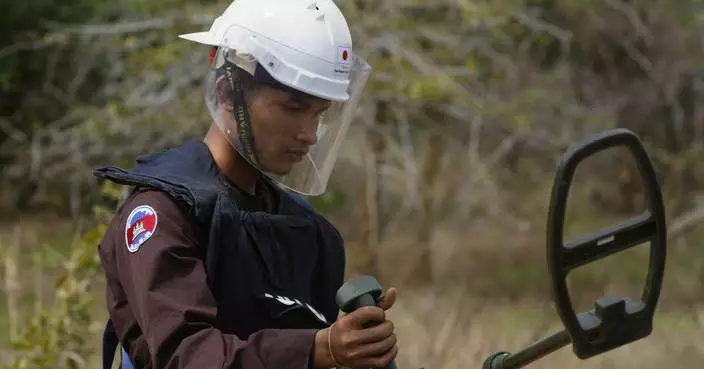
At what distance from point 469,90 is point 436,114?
591 millimetres

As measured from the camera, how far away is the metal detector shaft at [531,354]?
1.82 meters

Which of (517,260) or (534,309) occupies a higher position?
(534,309)

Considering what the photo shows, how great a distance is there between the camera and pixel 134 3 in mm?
8570

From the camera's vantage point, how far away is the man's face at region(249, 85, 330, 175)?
2.60 meters

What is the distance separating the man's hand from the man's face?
67cm

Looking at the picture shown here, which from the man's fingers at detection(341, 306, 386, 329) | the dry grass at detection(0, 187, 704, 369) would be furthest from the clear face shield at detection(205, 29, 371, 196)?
the dry grass at detection(0, 187, 704, 369)

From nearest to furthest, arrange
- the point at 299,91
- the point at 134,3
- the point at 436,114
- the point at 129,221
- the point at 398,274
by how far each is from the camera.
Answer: the point at 129,221, the point at 299,91, the point at 134,3, the point at 436,114, the point at 398,274

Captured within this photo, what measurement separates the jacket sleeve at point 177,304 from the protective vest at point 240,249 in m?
0.05

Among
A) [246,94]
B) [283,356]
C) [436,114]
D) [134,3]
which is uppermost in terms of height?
[246,94]

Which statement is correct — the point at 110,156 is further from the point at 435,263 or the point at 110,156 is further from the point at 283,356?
the point at 283,356

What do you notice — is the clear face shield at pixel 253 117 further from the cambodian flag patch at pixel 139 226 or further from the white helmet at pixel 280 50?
the cambodian flag patch at pixel 139 226

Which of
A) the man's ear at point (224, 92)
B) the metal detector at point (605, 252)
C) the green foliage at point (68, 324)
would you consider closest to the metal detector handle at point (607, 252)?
the metal detector at point (605, 252)

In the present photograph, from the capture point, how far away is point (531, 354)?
1885 millimetres

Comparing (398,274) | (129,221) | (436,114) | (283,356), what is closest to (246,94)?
(129,221)
